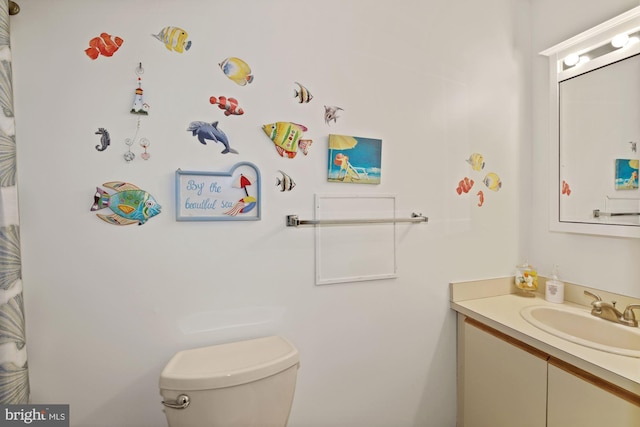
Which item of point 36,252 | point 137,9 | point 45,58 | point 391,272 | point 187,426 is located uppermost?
point 137,9

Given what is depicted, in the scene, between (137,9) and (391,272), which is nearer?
(137,9)

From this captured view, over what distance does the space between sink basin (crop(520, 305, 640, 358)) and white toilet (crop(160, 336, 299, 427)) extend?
1103 mm

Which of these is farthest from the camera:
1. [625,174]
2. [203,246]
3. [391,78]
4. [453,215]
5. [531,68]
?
[531,68]

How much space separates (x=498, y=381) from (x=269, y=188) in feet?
4.52

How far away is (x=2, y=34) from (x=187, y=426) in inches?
54.6

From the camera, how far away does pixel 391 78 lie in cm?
158

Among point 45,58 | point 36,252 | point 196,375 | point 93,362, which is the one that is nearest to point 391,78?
point 45,58

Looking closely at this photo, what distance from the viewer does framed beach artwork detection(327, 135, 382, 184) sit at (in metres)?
1.47

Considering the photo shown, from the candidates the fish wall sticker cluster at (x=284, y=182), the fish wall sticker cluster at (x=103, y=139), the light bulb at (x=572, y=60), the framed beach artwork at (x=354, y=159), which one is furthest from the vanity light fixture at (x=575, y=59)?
the fish wall sticker cluster at (x=103, y=139)

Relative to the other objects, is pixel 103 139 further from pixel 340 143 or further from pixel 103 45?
pixel 340 143

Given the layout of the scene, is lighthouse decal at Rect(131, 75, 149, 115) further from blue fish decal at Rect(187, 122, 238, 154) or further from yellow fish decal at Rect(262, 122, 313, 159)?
yellow fish decal at Rect(262, 122, 313, 159)

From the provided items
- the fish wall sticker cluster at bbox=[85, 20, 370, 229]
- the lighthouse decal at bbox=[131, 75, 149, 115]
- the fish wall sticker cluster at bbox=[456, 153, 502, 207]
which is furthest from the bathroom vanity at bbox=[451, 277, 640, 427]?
the lighthouse decal at bbox=[131, 75, 149, 115]

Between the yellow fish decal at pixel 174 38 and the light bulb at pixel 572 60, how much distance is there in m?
1.88

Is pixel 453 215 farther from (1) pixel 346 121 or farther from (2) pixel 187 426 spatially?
(2) pixel 187 426
